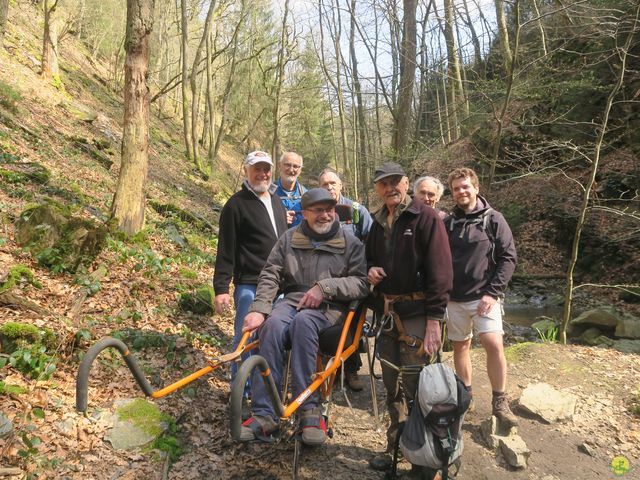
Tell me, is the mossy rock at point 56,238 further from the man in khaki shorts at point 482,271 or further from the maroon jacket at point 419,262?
the man in khaki shorts at point 482,271

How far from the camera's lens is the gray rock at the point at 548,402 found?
4168 millimetres

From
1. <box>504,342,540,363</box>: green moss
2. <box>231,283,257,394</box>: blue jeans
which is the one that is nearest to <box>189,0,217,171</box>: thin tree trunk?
<box>231,283,257,394</box>: blue jeans

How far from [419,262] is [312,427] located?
4.68 ft

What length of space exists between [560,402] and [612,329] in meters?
5.64

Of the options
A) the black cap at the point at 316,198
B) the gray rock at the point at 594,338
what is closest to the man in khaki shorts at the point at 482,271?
the black cap at the point at 316,198

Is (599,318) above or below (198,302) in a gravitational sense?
below

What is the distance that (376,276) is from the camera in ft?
10.9

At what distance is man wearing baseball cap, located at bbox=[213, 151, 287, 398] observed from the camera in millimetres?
3918

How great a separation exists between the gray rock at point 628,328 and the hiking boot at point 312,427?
8.06 m

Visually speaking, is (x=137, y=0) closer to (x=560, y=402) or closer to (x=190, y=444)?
(x=190, y=444)

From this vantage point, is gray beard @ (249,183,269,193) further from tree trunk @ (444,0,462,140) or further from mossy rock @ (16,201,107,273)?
tree trunk @ (444,0,462,140)

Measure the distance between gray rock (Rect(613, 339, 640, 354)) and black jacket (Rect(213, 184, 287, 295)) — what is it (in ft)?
23.0

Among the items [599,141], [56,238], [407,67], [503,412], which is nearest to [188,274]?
[56,238]

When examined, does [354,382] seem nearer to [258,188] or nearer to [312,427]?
[312,427]
